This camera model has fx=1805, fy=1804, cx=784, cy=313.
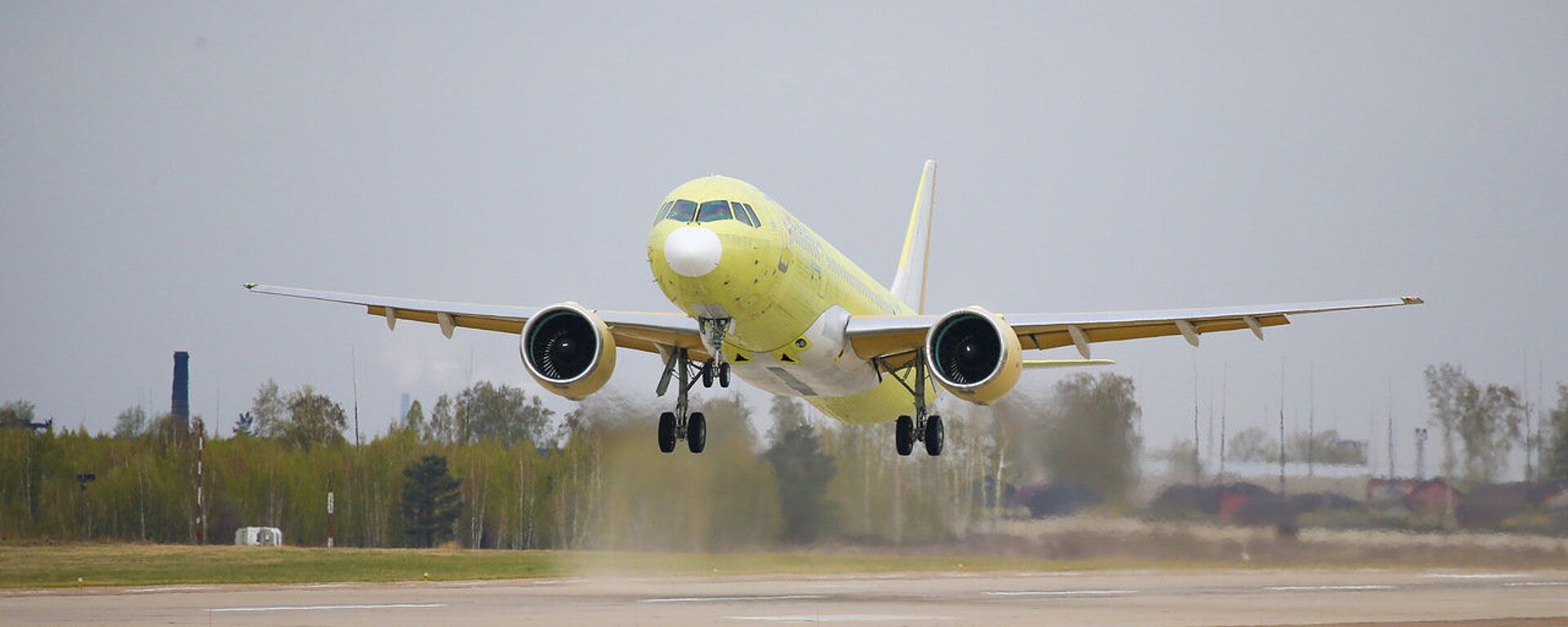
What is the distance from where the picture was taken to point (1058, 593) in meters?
46.9

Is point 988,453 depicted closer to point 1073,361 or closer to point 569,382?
point 1073,361

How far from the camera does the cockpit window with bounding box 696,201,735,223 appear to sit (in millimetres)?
31469

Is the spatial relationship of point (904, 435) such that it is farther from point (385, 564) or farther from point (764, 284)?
point (385, 564)

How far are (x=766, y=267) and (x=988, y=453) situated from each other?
17.2 m

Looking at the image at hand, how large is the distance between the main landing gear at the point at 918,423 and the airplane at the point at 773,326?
0.16ft

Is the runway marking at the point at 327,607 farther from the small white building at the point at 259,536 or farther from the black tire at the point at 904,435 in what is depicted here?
the small white building at the point at 259,536

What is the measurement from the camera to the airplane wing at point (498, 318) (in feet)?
118

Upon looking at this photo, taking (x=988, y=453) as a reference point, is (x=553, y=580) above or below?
below

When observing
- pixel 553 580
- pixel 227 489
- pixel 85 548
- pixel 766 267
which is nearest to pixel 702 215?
pixel 766 267

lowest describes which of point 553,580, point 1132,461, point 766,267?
point 553,580

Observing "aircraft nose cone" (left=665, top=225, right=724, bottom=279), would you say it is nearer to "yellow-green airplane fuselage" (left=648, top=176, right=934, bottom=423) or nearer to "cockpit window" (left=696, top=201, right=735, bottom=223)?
"yellow-green airplane fuselage" (left=648, top=176, right=934, bottom=423)

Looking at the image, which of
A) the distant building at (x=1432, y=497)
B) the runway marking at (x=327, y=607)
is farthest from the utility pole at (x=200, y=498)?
the distant building at (x=1432, y=497)

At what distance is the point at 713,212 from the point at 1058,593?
19660 millimetres

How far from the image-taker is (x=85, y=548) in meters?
56.7
